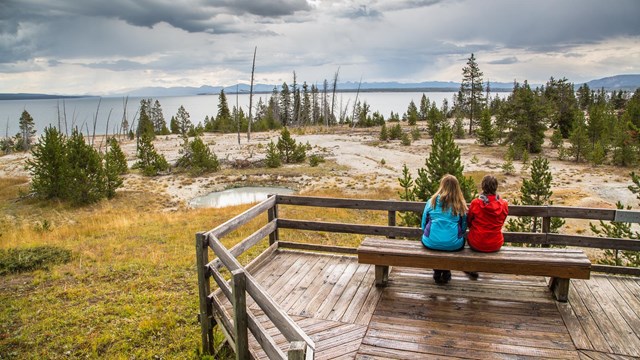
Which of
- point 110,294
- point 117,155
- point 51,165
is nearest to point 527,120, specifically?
point 117,155

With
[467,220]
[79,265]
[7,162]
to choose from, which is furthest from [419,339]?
[7,162]

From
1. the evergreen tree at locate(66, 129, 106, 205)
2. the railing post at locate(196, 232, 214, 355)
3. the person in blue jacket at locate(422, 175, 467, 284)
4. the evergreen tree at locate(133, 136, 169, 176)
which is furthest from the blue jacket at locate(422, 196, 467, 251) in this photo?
the evergreen tree at locate(133, 136, 169, 176)

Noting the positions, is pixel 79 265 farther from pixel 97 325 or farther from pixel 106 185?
pixel 106 185

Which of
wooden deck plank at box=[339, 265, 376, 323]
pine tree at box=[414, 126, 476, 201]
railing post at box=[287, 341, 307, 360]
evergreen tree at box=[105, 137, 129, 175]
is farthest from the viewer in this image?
evergreen tree at box=[105, 137, 129, 175]

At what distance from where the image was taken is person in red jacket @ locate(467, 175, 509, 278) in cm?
569

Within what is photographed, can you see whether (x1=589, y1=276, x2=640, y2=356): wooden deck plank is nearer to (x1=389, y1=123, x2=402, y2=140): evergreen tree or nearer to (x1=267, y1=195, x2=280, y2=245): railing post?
(x1=267, y1=195, x2=280, y2=245): railing post

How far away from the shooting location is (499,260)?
5508 mm

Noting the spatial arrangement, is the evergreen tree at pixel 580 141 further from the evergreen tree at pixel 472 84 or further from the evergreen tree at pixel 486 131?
the evergreen tree at pixel 472 84

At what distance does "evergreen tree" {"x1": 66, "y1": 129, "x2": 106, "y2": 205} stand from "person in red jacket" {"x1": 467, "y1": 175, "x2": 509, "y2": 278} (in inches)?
954

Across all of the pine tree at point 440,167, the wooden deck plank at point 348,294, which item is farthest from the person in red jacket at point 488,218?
the pine tree at point 440,167

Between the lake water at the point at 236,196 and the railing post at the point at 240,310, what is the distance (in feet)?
68.6

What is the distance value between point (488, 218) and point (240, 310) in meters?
3.68

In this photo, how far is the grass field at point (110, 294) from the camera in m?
6.73

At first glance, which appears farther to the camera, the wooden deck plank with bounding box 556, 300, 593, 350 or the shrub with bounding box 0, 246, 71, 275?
the shrub with bounding box 0, 246, 71, 275
